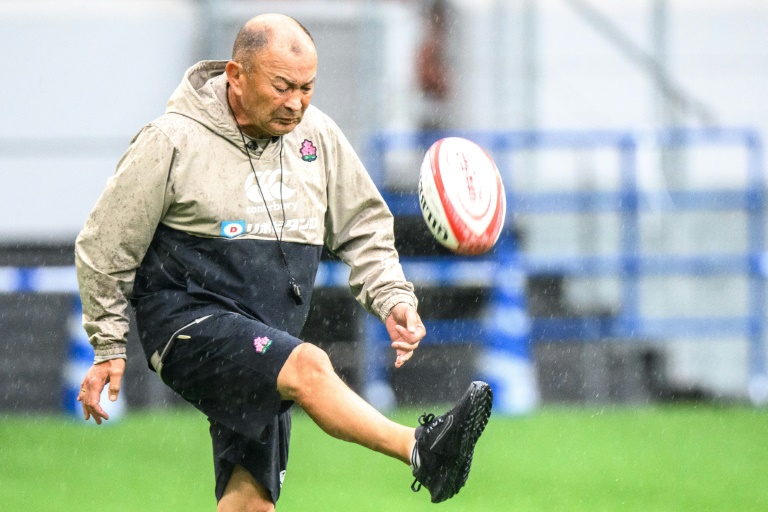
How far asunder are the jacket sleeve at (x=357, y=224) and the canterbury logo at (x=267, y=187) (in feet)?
0.78

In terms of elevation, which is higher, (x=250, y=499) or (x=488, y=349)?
(x=250, y=499)

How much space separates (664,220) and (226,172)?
8.25 meters

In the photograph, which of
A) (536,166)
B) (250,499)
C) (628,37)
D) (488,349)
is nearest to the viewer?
(250,499)

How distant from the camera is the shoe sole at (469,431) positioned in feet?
12.5

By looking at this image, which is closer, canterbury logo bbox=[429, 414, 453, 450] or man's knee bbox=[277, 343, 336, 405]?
canterbury logo bbox=[429, 414, 453, 450]

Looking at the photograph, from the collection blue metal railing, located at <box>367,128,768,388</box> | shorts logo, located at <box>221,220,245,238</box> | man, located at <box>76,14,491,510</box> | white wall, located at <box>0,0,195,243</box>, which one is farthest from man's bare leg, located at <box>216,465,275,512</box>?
white wall, located at <box>0,0,195,243</box>

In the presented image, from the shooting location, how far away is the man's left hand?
13.8ft

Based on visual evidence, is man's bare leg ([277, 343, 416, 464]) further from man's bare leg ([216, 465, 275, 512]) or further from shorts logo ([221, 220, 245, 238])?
man's bare leg ([216, 465, 275, 512])

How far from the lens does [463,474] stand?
3.87m

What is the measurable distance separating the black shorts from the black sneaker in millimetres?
526

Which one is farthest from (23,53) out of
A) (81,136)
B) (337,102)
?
(337,102)

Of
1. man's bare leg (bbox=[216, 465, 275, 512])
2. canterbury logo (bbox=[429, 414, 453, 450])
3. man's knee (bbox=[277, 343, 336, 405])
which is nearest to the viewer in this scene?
canterbury logo (bbox=[429, 414, 453, 450])

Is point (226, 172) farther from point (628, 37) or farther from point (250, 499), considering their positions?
point (628, 37)

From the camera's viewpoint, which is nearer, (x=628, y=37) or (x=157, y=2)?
(x=157, y=2)
